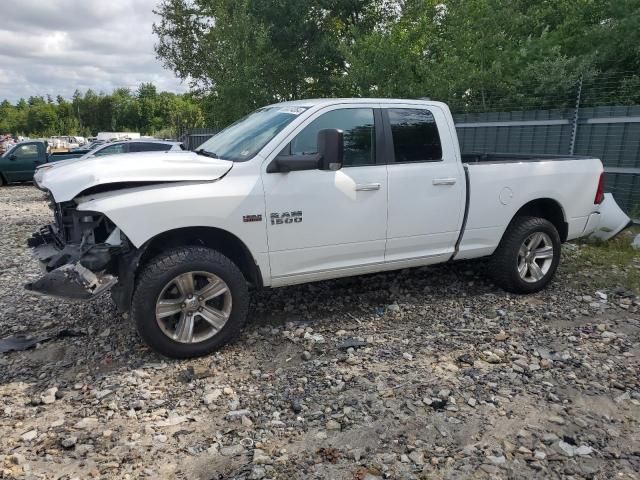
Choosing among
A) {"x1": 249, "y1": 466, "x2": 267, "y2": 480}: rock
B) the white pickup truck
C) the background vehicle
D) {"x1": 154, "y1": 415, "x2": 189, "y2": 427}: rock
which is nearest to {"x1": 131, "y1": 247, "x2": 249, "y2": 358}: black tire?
the white pickup truck

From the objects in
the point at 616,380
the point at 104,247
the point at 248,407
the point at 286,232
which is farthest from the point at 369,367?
the point at 104,247

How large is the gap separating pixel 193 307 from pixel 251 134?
157 centimetres

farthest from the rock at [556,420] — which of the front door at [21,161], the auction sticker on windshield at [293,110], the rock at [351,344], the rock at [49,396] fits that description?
the front door at [21,161]

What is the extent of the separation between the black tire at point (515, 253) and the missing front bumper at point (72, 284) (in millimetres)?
3661

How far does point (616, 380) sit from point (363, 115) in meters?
2.81

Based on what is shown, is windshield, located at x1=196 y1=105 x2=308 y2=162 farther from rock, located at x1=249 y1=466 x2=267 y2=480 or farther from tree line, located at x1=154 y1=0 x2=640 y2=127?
tree line, located at x1=154 y1=0 x2=640 y2=127

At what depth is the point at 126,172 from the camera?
11.9ft

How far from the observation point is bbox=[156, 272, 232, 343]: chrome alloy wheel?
3740 millimetres

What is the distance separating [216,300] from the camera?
396cm

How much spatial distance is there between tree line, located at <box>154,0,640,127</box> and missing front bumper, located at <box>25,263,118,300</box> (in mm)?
9720

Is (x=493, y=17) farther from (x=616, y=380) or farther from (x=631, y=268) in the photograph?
(x=616, y=380)

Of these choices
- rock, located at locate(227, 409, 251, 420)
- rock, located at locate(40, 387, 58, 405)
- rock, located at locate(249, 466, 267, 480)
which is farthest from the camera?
rock, located at locate(40, 387, 58, 405)

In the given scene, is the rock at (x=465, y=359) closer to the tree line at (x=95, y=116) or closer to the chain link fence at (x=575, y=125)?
the chain link fence at (x=575, y=125)

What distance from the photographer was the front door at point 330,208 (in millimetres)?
4012
